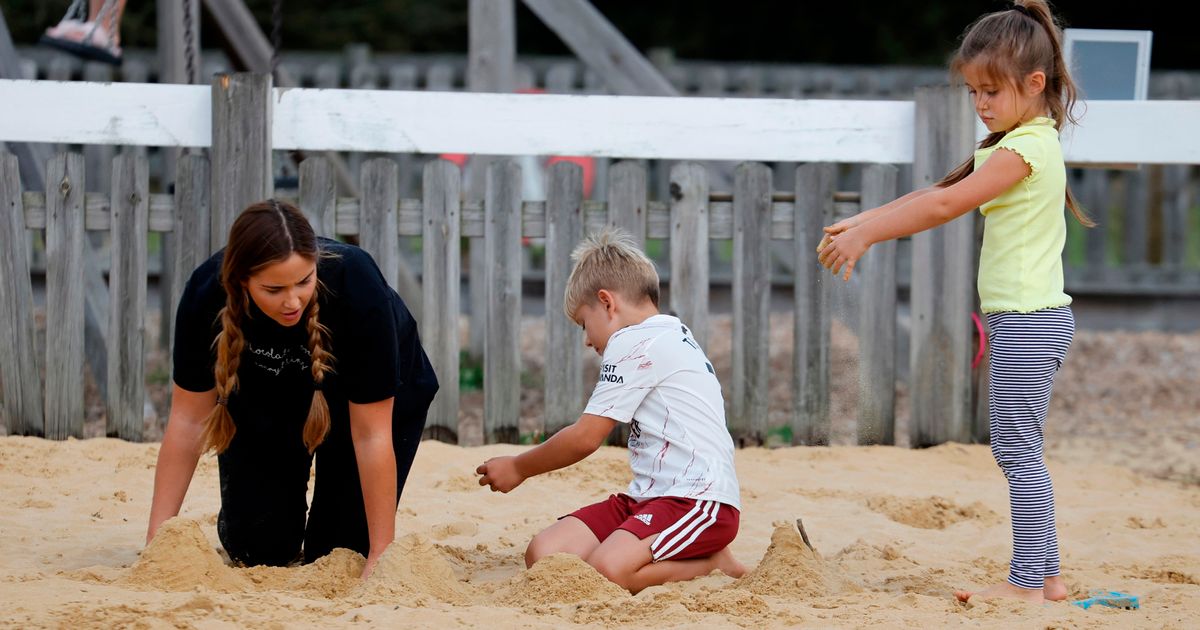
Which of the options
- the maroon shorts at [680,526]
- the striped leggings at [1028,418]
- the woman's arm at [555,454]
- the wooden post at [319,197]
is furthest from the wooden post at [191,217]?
the striped leggings at [1028,418]

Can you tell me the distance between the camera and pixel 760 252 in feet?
16.9

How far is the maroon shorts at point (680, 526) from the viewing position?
3.23 metres

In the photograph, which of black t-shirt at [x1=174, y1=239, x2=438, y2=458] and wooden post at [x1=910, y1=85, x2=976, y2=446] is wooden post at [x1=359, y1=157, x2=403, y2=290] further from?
wooden post at [x1=910, y1=85, x2=976, y2=446]

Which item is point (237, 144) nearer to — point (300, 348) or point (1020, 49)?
point (300, 348)

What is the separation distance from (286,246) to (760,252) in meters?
2.63

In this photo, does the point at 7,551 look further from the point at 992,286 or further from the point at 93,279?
the point at 992,286

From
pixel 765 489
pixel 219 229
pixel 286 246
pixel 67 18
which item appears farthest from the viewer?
pixel 67 18

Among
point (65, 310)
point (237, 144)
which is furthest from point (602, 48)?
point (65, 310)

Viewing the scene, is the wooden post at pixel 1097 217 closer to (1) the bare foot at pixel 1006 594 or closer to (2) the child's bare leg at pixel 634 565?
(1) the bare foot at pixel 1006 594

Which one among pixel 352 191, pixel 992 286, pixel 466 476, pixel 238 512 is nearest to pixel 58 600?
pixel 238 512

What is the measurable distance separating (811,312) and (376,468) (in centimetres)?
250

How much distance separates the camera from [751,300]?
519 centimetres

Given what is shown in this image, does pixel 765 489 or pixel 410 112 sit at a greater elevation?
pixel 410 112

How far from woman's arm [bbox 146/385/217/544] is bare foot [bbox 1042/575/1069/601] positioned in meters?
2.20
